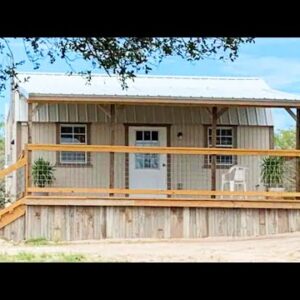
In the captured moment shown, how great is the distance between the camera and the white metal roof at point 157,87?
11.9 metres

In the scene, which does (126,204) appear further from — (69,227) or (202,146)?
(202,146)

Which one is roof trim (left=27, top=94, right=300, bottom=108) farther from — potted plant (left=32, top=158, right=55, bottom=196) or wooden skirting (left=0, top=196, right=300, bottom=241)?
wooden skirting (left=0, top=196, right=300, bottom=241)

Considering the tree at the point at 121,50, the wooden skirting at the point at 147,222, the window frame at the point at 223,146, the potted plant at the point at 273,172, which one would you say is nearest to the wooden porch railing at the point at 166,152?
the wooden skirting at the point at 147,222

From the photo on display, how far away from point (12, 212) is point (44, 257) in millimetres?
2456

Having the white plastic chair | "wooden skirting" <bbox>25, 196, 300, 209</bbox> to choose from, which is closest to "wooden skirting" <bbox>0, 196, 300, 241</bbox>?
"wooden skirting" <bbox>25, 196, 300, 209</bbox>

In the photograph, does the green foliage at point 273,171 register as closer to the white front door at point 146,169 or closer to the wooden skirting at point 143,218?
the wooden skirting at point 143,218

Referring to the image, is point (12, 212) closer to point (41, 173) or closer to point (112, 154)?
point (41, 173)

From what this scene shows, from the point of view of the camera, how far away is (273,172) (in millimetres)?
11984

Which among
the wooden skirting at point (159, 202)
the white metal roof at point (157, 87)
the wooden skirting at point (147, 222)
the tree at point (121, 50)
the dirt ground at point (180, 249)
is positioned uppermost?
the white metal roof at point (157, 87)

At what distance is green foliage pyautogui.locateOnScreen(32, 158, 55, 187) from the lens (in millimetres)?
11728

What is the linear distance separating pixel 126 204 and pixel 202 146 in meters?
2.76

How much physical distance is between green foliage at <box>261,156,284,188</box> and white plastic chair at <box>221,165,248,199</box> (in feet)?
1.08

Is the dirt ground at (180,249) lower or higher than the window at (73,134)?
lower

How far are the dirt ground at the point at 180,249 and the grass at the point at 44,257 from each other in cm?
14
